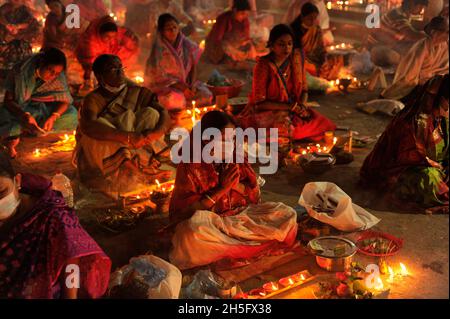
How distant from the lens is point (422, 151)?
18.4 feet

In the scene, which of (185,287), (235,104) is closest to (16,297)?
(185,287)

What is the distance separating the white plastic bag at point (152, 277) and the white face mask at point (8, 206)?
36.0 inches

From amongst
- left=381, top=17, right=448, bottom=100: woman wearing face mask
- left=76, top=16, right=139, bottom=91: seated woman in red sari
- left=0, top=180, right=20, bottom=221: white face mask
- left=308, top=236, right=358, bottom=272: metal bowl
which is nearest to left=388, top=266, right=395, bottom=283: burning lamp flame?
left=308, top=236, right=358, bottom=272: metal bowl

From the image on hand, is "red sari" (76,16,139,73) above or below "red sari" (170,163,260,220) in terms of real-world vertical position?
above

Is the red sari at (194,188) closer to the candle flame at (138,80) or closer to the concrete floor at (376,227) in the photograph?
the concrete floor at (376,227)

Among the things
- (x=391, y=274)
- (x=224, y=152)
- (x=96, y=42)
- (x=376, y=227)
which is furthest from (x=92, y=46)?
(x=391, y=274)

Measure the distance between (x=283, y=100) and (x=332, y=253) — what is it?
2949mm

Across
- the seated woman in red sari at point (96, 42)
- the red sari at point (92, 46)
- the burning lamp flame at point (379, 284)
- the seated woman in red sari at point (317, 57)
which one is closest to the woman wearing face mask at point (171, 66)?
the seated woman in red sari at point (96, 42)

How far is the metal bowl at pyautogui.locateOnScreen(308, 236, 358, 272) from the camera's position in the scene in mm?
4562

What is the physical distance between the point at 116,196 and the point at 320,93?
4.53 meters

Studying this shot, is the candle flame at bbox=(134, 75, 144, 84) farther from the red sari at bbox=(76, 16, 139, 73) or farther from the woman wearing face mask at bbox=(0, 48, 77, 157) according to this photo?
the woman wearing face mask at bbox=(0, 48, 77, 157)

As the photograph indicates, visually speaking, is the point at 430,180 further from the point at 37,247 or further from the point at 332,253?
the point at 37,247

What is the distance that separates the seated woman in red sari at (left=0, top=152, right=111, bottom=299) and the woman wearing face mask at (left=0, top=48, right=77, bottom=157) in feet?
11.5

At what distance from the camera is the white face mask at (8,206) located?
3447mm
